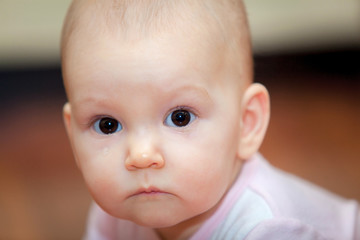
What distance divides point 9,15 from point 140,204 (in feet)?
5.19

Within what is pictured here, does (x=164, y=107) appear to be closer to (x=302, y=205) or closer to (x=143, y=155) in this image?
(x=143, y=155)

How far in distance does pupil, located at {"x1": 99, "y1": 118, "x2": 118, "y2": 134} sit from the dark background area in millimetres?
781

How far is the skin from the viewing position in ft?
2.48

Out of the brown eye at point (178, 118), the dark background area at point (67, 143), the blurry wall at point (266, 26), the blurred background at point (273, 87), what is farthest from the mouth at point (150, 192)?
the blurry wall at point (266, 26)

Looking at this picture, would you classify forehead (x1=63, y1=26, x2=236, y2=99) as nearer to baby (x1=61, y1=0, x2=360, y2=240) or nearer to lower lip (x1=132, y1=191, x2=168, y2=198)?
baby (x1=61, y1=0, x2=360, y2=240)

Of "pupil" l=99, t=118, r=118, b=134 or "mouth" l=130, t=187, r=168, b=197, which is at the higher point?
"pupil" l=99, t=118, r=118, b=134

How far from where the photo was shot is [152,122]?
0.77m

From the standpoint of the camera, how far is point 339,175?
5.42 ft

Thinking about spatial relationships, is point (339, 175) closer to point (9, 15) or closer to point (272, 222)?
point (272, 222)

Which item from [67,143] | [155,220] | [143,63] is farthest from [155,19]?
[67,143]

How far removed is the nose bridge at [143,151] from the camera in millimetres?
744

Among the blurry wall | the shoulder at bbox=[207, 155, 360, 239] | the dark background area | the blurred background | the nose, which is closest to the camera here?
the nose

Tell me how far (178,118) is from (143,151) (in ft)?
0.27

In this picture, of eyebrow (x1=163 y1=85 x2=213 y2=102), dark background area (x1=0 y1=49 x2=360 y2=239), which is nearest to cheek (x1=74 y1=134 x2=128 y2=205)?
eyebrow (x1=163 y1=85 x2=213 y2=102)
